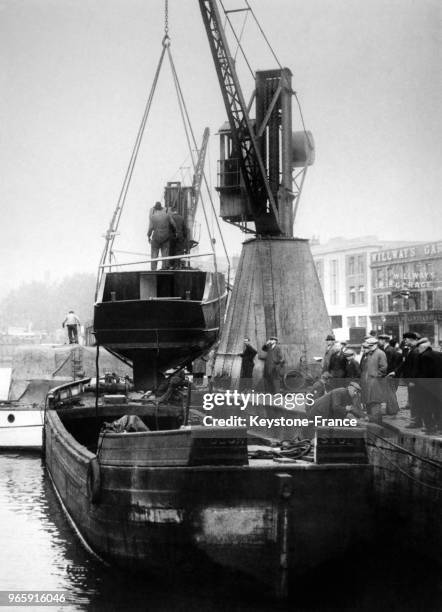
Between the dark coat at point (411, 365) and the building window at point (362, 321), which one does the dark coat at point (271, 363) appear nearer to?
the dark coat at point (411, 365)

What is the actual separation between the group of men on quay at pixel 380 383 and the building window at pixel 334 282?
60000 millimetres

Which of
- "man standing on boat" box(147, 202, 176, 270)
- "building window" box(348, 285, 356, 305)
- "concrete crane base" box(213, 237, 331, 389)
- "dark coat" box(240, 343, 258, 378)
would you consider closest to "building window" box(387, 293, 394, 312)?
"building window" box(348, 285, 356, 305)

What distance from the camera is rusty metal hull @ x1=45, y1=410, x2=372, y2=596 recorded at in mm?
9773

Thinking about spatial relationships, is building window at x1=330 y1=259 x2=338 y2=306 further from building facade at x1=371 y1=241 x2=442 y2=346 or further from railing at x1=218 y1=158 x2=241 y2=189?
railing at x1=218 y1=158 x2=241 y2=189

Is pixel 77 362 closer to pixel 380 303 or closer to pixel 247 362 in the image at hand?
pixel 247 362

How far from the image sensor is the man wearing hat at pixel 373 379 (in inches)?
528

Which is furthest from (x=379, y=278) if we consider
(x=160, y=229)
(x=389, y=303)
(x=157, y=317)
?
(x=157, y=317)

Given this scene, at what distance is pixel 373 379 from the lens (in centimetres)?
1351

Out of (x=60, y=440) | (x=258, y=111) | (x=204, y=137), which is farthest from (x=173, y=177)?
(x=60, y=440)

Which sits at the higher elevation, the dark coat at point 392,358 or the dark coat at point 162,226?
the dark coat at point 162,226

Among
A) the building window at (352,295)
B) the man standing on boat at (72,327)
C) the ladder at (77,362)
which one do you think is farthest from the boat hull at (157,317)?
the building window at (352,295)

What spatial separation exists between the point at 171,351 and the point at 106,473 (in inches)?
242
